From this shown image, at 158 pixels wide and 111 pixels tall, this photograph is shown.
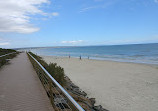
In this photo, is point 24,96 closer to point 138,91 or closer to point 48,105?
point 48,105

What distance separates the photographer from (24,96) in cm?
409

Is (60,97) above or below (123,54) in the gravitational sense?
above

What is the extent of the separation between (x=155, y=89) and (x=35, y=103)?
27.0 ft

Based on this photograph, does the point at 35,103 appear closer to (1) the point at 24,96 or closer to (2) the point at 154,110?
(1) the point at 24,96

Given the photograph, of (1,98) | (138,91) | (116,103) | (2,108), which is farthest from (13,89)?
(138,91)

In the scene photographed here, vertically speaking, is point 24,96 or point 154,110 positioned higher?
point 24,96

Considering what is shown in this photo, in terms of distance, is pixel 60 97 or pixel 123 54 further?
pixel 123 54

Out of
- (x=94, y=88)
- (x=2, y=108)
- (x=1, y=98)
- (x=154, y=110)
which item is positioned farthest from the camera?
(x=94, y=88)

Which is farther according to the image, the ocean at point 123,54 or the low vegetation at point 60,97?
the ocean at point 123,54

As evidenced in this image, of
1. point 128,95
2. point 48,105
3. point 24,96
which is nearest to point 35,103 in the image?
point 48,105

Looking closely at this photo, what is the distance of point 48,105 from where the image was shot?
3465mm

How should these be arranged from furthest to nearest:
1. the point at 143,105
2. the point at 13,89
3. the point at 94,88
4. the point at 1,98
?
the point at 94,88 < the point at 143,105 < the point at 13,89 < the point at 1,98

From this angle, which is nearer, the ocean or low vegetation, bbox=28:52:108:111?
low vegetation, bbox=28:52:108:111

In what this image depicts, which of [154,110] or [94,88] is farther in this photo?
[94,88]
